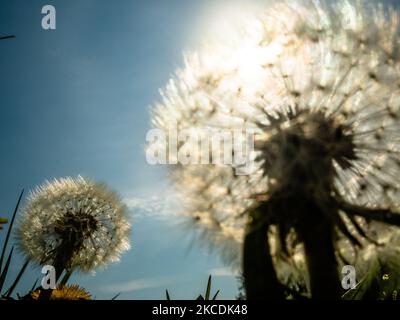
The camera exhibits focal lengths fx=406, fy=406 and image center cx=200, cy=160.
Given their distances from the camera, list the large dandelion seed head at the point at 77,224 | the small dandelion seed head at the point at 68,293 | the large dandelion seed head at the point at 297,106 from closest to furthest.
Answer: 1. the large dandelion seed head at the point at 297,106
2. the small dandelion seed head at the point at 68,293
3. the large dandelion seed head at the point at 77,224

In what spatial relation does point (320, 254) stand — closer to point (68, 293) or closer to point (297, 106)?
point (297, 106)

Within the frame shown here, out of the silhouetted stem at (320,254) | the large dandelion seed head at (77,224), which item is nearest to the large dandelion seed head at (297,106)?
the silhouetted stem at (320,254)

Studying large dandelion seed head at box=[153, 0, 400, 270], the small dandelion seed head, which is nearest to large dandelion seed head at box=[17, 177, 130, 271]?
the small dandelion seed head

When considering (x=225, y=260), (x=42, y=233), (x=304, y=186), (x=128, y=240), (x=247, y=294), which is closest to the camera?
(x=247, y=294)

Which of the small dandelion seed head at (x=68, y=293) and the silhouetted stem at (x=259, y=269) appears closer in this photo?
the silhouetted stem at (x=259, y=269)

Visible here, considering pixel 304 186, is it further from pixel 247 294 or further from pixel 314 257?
pixel 247 294

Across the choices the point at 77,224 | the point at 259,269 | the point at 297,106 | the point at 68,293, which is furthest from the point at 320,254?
the point at 77,224

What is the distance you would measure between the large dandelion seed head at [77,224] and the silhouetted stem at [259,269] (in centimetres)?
414

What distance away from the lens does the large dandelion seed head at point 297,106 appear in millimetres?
3424

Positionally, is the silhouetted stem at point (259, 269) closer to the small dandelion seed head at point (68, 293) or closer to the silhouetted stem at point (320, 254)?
the silhouetted stem at point (320, 254)

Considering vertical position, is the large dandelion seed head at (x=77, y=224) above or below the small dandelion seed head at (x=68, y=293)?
above

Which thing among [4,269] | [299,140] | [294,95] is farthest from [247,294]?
[4,269]

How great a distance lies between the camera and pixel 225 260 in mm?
3598

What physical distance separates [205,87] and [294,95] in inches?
36.5
